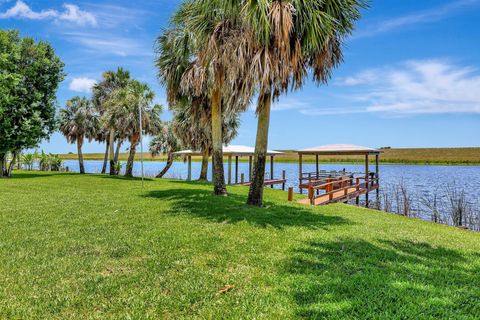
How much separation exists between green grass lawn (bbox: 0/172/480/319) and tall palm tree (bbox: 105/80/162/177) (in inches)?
764

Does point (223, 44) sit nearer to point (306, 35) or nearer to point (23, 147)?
point (306, 35)

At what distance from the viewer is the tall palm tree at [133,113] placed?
27891 millimetres

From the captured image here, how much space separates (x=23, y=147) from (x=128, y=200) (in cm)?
1942

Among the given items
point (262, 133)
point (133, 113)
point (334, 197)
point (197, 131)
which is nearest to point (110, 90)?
point (133, 113)

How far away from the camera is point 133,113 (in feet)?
91.7

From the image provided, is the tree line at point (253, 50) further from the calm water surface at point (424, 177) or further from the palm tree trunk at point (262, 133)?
the calm water surface at point (424, 177)

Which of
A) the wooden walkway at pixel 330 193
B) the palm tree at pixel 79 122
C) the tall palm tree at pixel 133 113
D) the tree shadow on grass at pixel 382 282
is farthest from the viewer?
the palm tree at pixel 79 122

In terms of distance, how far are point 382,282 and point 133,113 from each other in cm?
2610

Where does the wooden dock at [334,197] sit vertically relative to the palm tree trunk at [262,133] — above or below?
below

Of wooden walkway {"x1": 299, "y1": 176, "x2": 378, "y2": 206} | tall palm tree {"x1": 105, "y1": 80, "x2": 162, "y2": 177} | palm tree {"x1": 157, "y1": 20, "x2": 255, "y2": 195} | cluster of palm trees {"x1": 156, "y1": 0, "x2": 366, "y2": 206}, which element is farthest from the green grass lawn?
tall palm tree {"x1": 105, "y1": 80, "x2": 162, "y2": 177}

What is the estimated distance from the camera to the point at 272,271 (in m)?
5.02

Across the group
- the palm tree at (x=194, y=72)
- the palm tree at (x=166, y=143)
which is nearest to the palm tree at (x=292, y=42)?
the palm tree at (x=194, y=72)

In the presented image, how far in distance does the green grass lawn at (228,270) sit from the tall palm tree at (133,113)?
19410 millimetres

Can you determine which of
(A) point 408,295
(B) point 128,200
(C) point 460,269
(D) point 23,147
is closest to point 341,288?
(A) point 408,295
